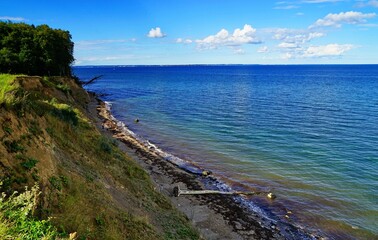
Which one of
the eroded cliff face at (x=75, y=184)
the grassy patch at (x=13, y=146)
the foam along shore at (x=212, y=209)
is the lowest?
the foam along shore at (x=212, y=209)

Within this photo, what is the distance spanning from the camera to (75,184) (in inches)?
489

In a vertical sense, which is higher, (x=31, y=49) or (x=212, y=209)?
→ (x=31, y=49)

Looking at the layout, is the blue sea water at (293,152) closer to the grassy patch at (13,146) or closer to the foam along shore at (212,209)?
the foam along shore at (212,209)

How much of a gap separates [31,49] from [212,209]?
141 ft

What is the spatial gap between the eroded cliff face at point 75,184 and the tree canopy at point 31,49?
3069 centimetres

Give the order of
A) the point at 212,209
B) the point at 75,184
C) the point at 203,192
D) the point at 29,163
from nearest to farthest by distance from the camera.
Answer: the point at 29,163
the point at 75,184
the point at 212,209
the point at 203,192

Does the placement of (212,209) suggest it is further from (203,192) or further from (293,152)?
(293,152)

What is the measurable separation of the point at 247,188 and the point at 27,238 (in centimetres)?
2132

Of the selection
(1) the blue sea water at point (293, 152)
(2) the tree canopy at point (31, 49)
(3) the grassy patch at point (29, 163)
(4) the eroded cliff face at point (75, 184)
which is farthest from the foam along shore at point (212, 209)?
(2) the tree canopy at point (31, 49)

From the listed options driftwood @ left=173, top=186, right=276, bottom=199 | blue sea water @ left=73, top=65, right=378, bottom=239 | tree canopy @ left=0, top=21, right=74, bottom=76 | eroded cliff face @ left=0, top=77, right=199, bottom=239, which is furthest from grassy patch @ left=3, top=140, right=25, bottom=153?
tree canopy @ left=0, top=21, right=74, bottom=76

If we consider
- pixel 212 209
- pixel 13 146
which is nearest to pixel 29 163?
pixel 13 146

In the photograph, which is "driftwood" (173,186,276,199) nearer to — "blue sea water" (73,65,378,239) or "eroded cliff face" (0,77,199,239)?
"blue sea water" (73,65,378,239)

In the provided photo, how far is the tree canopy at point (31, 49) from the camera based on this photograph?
4553cm

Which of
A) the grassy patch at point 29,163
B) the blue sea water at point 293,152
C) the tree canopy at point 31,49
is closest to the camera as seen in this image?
the grassy patch at point 29,163
